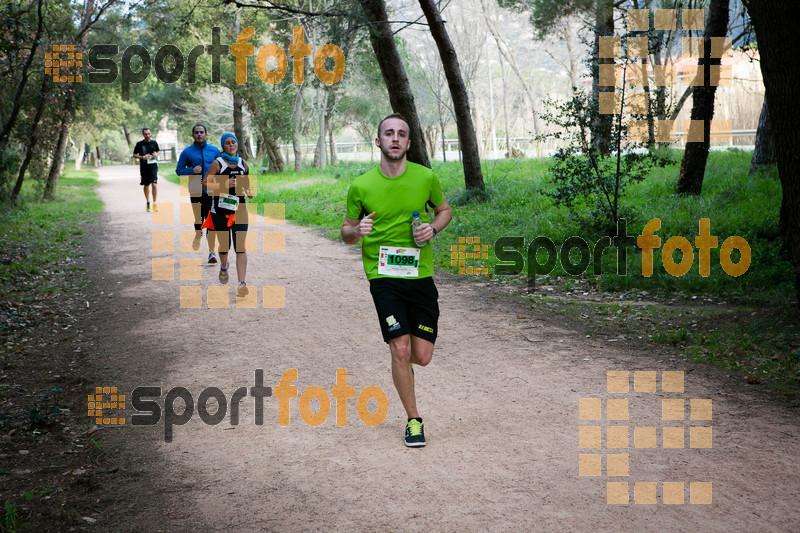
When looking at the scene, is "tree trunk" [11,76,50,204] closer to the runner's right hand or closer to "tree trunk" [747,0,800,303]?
the runner's right hand

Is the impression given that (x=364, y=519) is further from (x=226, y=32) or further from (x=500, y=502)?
(x=226, y=32)

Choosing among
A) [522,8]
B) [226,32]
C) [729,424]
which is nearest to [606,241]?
[729,424]

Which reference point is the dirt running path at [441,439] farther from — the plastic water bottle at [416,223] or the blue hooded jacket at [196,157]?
the blue hooded jacket at [196,157]

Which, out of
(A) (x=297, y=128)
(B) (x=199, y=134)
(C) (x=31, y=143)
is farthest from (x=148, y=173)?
(A) (x=297, y=128)

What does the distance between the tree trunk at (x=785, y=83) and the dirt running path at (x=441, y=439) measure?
219 centimetres

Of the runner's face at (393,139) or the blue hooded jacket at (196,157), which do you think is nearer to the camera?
the runner's face at (393,139)

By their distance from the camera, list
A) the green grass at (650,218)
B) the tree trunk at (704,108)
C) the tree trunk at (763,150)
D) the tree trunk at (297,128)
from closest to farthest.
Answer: the green grass at (650,218) < the tree trunk at (704,108) < the tree trunk at (763,150) < the tree trunk at (297,128)

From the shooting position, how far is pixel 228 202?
9.90m

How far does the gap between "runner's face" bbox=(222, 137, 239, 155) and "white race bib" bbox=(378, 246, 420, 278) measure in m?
5.36

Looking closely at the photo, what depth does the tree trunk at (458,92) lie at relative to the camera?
16.6 metres

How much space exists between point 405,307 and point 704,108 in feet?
37.3

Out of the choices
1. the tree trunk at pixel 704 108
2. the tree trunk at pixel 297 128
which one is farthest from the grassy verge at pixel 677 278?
the tree trunk at pixel 297 128

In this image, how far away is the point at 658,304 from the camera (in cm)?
925

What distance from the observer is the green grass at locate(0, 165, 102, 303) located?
37.4 ft
